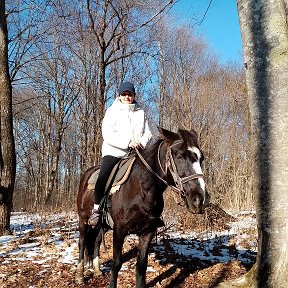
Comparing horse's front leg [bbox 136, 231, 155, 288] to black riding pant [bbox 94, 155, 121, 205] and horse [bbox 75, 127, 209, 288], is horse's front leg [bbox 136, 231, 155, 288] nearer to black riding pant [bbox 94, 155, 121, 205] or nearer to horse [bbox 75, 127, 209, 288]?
horse [bbox 75, 127, 209, 288]

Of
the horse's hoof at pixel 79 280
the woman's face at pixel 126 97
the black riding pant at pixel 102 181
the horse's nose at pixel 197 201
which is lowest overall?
the horse's hoof at pixel 79 280

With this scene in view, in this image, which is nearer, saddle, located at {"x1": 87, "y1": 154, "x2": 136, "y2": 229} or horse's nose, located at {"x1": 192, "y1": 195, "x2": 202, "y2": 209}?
horse's nose, located at {"x1": 192, "y1": 195, "x2": 202, "y2": 209}

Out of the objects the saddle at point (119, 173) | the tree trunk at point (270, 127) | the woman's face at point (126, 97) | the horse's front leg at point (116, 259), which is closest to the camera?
the tree trunk at point (270, 127)

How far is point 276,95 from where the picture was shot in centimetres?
391

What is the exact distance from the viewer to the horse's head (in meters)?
3.91

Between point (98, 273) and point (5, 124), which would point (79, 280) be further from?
point (5, 124)

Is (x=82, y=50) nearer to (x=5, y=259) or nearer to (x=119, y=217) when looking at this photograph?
(x=5, y=259)

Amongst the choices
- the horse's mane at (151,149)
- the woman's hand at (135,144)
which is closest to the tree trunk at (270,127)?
the horse's mane at (151,149)

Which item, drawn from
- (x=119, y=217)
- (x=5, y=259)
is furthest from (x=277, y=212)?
(x=5, y=259)

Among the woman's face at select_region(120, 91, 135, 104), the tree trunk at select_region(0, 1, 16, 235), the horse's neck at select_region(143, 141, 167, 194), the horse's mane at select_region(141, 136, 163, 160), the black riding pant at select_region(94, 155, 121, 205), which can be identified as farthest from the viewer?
the tree trunk at select_region(0, 1, 16, 235)

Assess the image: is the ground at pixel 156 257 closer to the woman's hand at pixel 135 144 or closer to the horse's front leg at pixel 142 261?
the horse's front leg at pixel 142 261

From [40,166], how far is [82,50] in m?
24.8

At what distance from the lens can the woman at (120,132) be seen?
16.8 feet

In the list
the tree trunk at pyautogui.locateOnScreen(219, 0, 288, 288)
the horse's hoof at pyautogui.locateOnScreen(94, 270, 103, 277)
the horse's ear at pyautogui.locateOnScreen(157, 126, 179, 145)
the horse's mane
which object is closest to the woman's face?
the horse's mane
